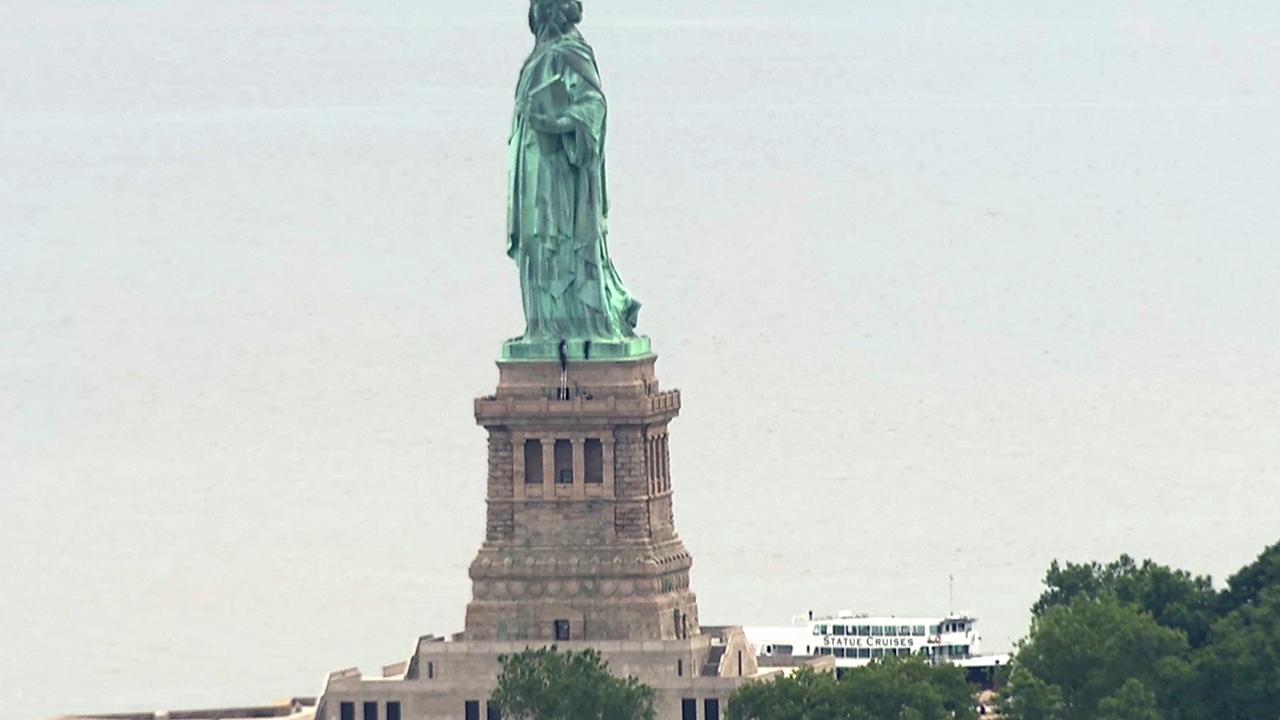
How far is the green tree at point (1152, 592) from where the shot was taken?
425 ft

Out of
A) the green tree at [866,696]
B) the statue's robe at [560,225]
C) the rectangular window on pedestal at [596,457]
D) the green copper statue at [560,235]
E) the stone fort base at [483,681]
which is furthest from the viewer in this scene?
the statue's robe at [560,225]

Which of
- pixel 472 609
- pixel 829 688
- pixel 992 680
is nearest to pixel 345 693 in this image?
pixel 472 609

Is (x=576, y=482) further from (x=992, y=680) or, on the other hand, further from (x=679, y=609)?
(x=992, y=680)

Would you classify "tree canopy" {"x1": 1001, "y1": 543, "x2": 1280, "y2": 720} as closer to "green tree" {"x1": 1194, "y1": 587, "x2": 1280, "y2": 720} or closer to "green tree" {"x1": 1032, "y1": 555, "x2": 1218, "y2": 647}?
"green tree" {"x1": 1194, "y1": 587, "x2": 1280, "y2": 720}

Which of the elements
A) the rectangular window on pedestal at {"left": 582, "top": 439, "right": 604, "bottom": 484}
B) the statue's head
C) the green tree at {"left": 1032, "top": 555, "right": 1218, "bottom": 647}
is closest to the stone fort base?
the rectangular window on pedestal at {"left": 582, "top": 439, "right": 604, "bottom": 484}

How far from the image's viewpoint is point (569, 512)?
13162cm

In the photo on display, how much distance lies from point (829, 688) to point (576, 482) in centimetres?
968

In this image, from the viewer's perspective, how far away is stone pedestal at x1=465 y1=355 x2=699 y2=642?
131 metres

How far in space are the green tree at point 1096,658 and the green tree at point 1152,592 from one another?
270 cm

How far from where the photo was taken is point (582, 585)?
13150 cm

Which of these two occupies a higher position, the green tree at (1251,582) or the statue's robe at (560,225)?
the statue's robe at (560,225)

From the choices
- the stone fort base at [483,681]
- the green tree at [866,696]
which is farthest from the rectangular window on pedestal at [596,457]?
the green tree at [866,696]

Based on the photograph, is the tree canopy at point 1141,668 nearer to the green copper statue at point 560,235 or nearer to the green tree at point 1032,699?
the green tree at point 1032,699

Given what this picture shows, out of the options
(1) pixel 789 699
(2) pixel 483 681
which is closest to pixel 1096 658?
(1) pixel 789 699
